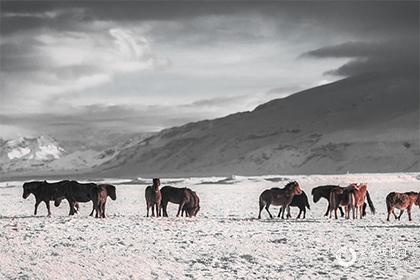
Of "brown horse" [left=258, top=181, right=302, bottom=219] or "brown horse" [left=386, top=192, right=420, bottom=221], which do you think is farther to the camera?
"brown horse" [left=258, top=181, right=302, bottom=219]

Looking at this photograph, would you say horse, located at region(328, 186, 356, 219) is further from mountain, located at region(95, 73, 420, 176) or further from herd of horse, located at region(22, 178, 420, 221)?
mountain, located at region(95, 73, 420, 176)

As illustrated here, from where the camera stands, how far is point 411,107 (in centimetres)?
17650

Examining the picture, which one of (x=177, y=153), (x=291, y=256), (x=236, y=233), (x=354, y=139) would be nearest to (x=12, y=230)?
(x=236, y=233)

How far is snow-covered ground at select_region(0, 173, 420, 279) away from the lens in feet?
44.8

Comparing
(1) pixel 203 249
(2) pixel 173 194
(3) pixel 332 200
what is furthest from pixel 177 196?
(1) pixel 203 249

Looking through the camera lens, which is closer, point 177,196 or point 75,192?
point 75,192

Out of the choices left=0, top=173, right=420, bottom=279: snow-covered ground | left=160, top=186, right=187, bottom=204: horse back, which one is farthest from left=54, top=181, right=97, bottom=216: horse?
left=0, top=173, right=420, bottom=279: snow-covered ground

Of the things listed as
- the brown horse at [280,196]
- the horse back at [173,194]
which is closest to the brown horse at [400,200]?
the brown horse at [280,196]

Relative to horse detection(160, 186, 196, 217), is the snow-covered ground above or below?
below

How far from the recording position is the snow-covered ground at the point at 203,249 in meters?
13.6

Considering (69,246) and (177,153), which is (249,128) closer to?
(177,153)

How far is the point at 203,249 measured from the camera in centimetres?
1584

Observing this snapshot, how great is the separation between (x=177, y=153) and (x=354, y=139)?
58454mm

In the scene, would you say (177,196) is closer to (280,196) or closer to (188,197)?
(188,197)
